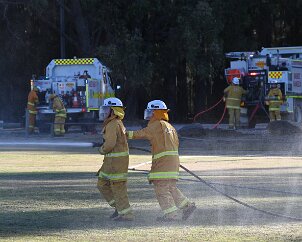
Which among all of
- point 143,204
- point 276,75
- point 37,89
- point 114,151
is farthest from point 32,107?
point 114,151

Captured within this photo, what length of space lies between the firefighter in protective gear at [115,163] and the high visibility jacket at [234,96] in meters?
20.3

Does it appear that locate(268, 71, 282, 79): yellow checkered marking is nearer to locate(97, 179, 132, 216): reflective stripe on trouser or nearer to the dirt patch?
the dirt patch

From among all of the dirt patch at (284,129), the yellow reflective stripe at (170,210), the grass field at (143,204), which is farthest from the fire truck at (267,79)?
the yellow reflective stripe at (170,210)

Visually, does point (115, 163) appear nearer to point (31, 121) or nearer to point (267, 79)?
point (31, 121)

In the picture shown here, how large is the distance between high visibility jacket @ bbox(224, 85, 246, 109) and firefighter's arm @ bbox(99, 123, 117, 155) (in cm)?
2051

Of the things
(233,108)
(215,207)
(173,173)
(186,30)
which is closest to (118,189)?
(173,173)

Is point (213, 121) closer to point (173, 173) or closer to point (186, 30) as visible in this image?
point (186, 30)

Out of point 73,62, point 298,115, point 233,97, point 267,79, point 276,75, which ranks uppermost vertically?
point 73,62

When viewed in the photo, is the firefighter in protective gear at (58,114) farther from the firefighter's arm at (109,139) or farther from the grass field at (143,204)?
the firefighter's arm at (109,139)

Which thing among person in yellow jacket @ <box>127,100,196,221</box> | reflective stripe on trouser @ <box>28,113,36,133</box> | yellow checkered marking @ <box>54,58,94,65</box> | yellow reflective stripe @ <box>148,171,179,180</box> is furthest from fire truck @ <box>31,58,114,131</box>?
yellow reflective stripe @ <box>148,171,179,180</box>

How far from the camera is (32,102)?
32.2 meters

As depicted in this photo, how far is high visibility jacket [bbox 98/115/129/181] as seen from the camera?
11406 millimetres

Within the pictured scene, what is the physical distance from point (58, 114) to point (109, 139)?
19936mm

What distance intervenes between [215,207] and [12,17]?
29.4 metres
